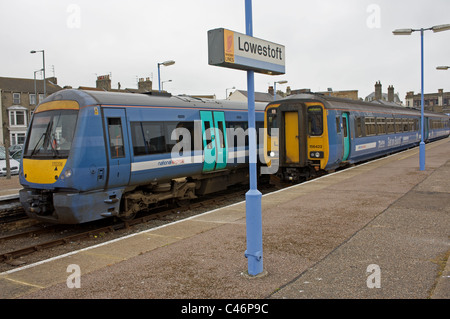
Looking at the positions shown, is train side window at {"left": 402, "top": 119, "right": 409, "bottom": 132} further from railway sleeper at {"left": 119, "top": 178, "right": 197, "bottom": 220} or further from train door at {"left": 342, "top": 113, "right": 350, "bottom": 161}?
railway sleeper at {"left": 119, "top": 178, "right": 197, "bottom": 220}

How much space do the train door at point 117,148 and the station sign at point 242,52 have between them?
15.4ft

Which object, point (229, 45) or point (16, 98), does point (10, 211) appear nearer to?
point (229, 45)

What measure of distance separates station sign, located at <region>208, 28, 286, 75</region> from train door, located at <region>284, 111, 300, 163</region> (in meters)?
8.77

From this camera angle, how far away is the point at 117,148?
29.5 ft

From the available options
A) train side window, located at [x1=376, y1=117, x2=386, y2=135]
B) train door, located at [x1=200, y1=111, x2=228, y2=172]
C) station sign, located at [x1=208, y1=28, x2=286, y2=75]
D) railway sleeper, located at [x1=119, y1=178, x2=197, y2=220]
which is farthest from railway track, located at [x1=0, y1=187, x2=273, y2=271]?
train side window, located at [x1=376, y1=117, x2=386, y2=135]

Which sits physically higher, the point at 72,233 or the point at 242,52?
the point at 242,52

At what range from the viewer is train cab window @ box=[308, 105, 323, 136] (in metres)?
13.6

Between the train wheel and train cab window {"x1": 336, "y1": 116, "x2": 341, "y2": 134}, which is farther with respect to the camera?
train cab window {"x1": 336, "y1": 116, "x2": 341, "y2": 134}

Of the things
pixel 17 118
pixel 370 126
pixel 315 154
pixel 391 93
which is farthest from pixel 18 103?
pixel 391 93

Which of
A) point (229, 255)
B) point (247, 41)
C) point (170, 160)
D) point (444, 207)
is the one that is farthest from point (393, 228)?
point (170, 160)

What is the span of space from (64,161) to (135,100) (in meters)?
2.38

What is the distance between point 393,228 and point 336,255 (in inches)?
75.5

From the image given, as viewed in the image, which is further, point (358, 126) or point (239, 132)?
point (358, 126)

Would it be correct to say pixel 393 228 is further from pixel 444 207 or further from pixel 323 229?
pixel 444 207
